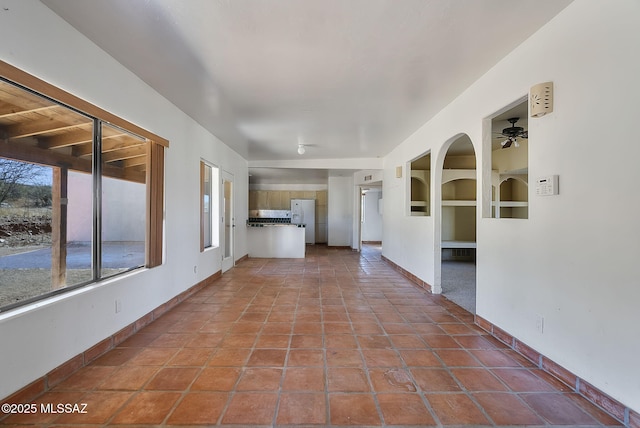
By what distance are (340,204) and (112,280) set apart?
299 inches

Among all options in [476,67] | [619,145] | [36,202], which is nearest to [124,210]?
[36,202]

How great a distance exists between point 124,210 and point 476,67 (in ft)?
12.4

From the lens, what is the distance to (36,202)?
2072mm

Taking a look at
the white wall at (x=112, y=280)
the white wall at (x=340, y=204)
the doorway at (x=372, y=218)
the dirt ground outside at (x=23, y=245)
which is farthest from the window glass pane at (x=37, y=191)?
the doorway at (x=372, y=218)

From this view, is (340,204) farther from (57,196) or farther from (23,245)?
(23,245)

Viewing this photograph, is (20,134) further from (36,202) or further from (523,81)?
(523,81)

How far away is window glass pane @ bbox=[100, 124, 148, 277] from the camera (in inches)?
105

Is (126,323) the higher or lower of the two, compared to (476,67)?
lower

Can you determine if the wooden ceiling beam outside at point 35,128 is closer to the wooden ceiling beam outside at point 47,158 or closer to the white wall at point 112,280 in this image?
the wooden ceiling beam outside at point 47,158

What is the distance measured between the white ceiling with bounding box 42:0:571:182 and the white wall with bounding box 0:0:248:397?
0.17m

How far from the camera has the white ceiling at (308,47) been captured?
1943mm

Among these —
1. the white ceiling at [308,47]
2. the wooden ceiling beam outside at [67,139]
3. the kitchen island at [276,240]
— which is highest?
the white ceiling at [308,47]

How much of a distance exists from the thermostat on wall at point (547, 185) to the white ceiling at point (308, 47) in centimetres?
114

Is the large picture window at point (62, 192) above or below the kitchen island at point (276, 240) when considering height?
above
